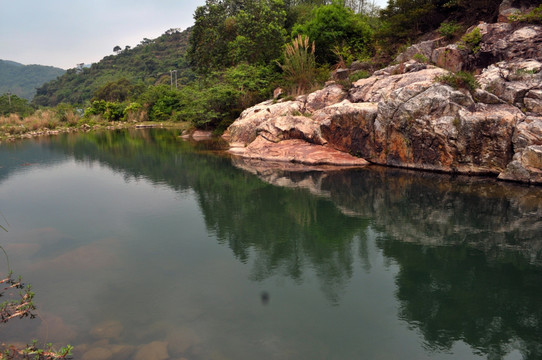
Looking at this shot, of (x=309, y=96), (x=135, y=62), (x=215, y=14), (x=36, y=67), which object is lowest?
(x=309, y=96)

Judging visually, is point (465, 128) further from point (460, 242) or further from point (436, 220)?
point (460, 242)

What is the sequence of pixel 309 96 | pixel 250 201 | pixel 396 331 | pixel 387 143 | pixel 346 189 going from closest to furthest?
1. pixel 396 331
2. pixel 250 201
3. pixel 346 189
4. pixel 387 143
5. pixel 309 96

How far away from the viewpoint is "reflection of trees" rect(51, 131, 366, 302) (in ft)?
24.8

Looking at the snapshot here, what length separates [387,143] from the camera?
15.2m

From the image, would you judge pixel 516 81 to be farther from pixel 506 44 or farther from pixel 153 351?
pixel 153 351

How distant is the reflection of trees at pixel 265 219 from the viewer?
7.55 m

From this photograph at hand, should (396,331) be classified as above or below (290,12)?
below

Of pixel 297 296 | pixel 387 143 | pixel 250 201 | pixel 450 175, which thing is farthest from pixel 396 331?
pixel 387 143

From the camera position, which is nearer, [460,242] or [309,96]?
[460,242]

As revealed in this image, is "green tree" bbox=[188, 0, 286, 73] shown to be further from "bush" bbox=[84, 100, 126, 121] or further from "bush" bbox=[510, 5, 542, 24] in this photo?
"bush" bbox=[84, 100, 126, 121]

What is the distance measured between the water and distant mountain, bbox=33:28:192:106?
63.0 metres

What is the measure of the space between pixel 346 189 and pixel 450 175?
392cm

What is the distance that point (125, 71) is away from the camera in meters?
89.2

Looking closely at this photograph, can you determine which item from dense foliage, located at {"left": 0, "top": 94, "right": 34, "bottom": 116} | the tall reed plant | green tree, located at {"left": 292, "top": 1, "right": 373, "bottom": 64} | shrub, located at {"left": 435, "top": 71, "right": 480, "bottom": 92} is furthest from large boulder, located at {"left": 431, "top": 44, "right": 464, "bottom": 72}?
dense foliage, located at {"left": 0, "top": 94, "right": 34, "bottom": 116}
